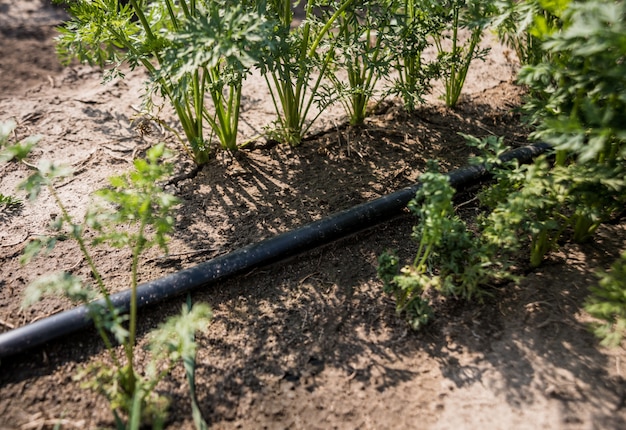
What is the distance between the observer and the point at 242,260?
1.99 m

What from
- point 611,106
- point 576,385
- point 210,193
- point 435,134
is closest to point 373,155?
point 435,134

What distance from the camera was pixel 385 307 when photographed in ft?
6.23

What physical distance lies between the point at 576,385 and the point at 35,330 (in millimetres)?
1912

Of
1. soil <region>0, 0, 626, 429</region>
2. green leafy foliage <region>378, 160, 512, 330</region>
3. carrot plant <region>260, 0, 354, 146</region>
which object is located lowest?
soil <region>0, 0, 626, 429</region>

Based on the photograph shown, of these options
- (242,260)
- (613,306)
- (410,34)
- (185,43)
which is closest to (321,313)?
(242,260)

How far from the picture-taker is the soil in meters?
1.56

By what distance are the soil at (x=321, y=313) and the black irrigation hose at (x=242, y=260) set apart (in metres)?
0.06

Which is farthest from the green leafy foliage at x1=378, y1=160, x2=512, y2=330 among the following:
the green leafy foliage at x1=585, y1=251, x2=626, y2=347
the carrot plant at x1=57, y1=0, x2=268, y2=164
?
the carrot plant at x1=57, y1=0, x2=268, y2=164

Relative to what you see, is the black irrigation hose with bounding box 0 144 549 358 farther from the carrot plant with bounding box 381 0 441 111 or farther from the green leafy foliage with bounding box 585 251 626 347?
the green leafy foliage with bounding box 585 251 626 347

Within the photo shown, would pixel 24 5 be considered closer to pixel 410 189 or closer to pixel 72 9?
pixel 72 9

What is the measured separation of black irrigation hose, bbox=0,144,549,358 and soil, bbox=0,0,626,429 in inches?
2.4

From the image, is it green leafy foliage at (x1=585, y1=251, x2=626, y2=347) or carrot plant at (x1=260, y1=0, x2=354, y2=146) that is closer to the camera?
green leafy foliage at (x1=585, y1=251, x2=626, y2=347)

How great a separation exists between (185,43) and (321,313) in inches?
46.6

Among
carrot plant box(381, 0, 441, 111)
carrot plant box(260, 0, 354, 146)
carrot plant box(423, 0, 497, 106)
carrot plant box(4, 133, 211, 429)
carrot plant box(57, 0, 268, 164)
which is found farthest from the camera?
carrot plant box(381, 0, 441, 111)
